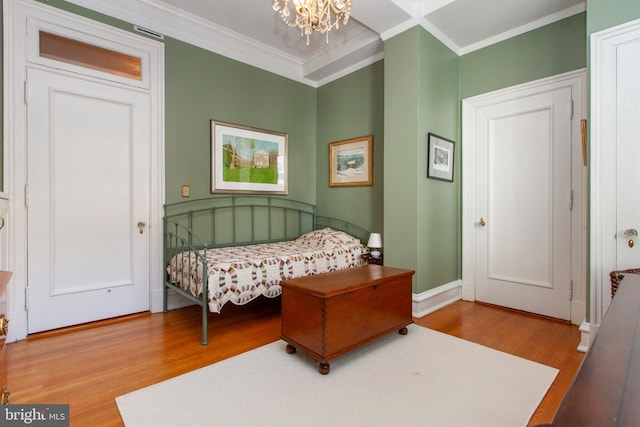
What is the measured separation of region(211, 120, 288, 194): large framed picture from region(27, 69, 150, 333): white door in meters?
0.67

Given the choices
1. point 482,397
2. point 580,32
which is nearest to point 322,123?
point 580,32

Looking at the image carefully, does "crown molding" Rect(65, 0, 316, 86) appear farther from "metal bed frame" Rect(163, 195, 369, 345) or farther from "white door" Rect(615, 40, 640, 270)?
"white door" Rect(615, 40, 640, 270)

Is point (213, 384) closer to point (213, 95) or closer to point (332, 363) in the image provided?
point (332, 363)

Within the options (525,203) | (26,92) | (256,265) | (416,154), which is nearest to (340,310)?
(256,265)

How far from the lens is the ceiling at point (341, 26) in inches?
104

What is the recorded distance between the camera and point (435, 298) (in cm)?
304

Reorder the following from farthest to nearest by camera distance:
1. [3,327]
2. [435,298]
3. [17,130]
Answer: [435,298] → [17,130] → [3,327]

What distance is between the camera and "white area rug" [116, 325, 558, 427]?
1.45 metres

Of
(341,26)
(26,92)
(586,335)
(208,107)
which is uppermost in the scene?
(341,26)

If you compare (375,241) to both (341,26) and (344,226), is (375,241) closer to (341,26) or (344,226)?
(344,226)

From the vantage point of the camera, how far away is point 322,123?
13.8ft

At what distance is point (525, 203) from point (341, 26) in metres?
2.53

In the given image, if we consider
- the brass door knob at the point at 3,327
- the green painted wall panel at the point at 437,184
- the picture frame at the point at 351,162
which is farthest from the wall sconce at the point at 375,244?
the brass door knob at the point at 3,327

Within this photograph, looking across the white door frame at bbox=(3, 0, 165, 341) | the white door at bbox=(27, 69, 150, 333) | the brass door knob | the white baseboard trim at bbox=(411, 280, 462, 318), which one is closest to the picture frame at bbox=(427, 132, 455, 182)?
the white baseboard trim at bbox=(411, 280, 462, 318)
